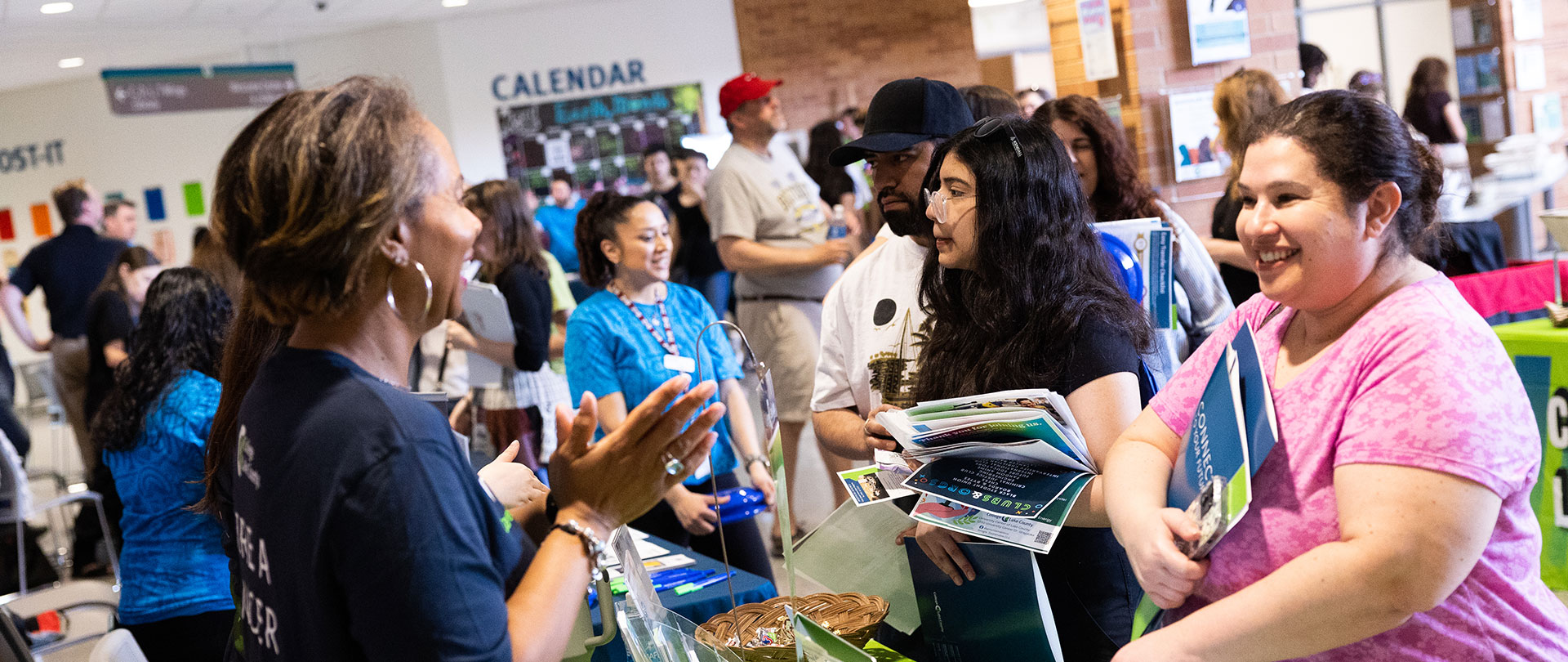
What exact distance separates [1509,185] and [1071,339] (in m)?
6.09

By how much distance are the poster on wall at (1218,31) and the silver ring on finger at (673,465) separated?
429 cm

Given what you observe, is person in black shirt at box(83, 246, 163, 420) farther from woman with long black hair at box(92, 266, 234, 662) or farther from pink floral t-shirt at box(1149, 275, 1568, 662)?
pink floral t-shirt at box(1149, 275, 1568, 662)

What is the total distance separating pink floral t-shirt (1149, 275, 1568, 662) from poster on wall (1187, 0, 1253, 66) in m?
3.81

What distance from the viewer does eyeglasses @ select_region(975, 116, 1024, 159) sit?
185 centimetres

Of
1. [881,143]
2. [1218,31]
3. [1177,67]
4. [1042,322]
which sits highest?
[1218,31]

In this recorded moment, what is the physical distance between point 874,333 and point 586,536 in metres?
1.12

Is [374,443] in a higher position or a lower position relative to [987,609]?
higher

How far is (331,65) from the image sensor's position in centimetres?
1134

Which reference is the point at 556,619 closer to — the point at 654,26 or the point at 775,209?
the point at 775,209

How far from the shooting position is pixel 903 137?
2.37 m

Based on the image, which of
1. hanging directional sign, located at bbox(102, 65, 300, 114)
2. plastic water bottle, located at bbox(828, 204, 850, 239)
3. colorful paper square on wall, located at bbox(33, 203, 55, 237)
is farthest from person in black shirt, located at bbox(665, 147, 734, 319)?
colorful paper square on wall, located at bbox(33, 203, 55, 237)

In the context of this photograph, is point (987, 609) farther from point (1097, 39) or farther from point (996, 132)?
point (1097, 39)

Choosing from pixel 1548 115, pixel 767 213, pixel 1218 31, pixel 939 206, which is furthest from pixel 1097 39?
pixel 1548 115

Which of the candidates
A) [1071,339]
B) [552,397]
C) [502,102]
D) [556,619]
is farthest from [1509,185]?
[502,102]
